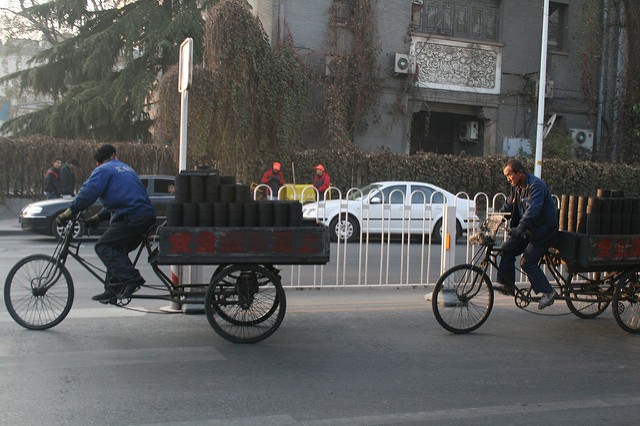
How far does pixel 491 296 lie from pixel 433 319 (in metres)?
0.90

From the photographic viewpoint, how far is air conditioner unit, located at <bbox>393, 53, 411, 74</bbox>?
22734 millimetres

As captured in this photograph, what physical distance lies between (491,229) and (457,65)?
1780 cm

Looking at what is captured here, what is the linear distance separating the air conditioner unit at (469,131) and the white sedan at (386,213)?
808cm

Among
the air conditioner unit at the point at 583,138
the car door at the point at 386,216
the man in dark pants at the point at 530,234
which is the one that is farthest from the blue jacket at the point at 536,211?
the air conditioner unit at the point at 583,138

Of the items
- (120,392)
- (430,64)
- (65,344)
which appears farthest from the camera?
(430,64)

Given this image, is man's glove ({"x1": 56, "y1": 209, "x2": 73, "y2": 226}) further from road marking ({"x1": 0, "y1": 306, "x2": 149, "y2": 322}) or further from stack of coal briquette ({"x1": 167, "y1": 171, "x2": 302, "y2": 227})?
road marking ({"x1": 0, "y1": 306, "x2": 149, "y2": 322})

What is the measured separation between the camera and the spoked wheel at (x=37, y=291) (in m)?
6.61

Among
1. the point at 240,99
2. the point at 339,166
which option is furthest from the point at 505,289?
the point at 339,166

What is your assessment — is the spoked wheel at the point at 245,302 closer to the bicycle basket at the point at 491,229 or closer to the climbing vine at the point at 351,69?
the bicycle basket at the point at 491,229

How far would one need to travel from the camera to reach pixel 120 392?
5000mm

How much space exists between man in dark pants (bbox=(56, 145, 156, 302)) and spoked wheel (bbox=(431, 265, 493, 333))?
3.06 metres

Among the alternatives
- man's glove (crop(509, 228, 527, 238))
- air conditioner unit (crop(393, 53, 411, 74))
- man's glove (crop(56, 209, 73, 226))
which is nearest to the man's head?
man's glove (crop(509, 228, 527, 238))

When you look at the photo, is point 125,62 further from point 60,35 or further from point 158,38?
point 60,35

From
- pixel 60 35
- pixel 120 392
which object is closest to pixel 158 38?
pixel 60 35
